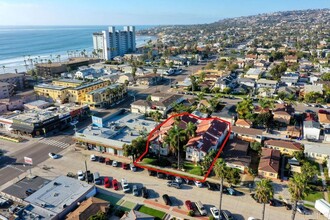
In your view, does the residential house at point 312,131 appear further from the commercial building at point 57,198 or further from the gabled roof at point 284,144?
the commercial building at point 57,198

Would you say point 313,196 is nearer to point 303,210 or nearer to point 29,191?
point 303,210

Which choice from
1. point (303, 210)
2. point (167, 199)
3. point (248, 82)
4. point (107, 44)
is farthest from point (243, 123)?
point (107, 44)

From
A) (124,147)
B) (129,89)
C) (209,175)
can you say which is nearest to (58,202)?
(124,147)

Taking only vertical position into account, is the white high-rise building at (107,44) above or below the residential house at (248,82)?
above

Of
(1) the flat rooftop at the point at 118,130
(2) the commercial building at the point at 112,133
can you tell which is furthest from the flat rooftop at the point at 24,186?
(1) the flat rooftop at the point at 118,130

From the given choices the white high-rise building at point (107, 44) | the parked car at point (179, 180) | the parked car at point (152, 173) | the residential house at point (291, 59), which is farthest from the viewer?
the white high-rise building at point (107, 44)
